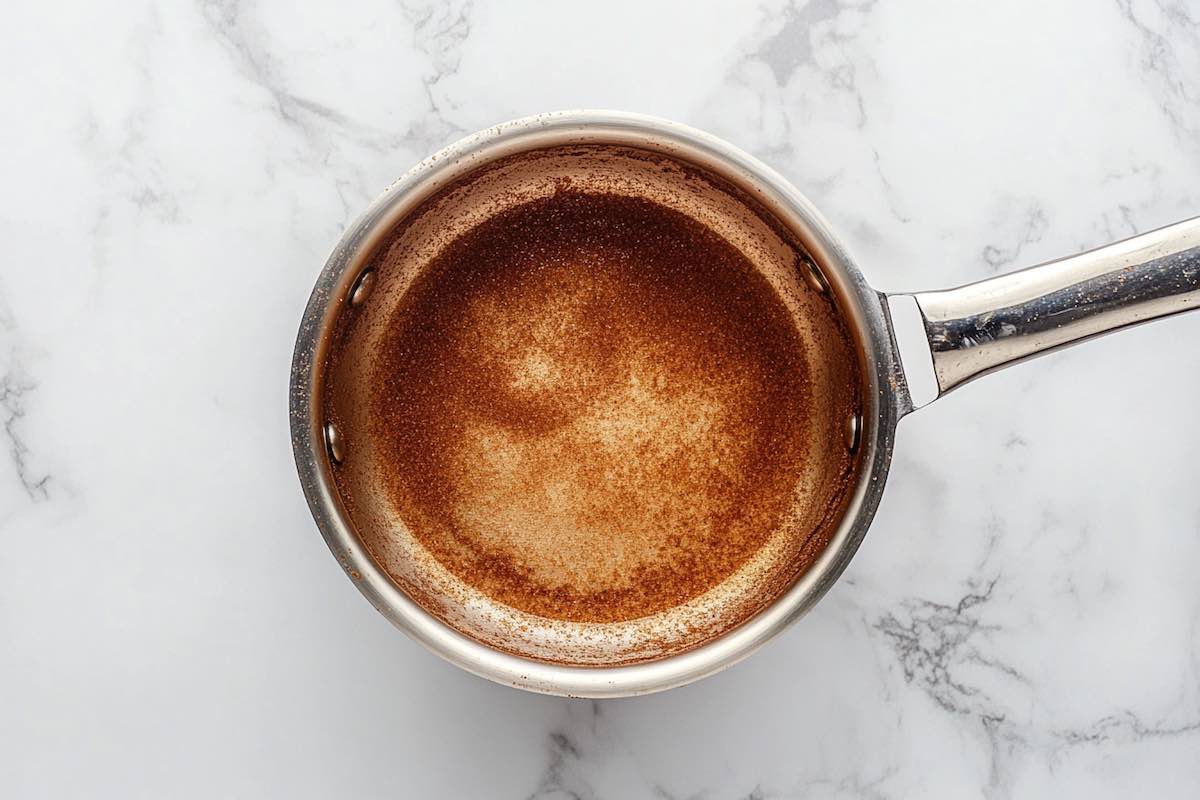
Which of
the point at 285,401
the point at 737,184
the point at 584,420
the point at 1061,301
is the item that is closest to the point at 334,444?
the point at 285,401

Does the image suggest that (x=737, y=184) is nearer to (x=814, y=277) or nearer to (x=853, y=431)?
(x=814, y=277)

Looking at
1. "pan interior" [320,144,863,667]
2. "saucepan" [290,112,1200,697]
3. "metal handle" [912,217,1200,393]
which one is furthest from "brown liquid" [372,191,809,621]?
"metal handle" [912,217,1200,393]

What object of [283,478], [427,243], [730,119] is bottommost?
[283,478]

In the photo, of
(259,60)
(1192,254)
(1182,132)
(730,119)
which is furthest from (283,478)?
(1182,132)

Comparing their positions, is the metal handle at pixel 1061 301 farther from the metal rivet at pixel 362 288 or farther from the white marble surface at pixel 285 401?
the metal rivet at pixel 362 288

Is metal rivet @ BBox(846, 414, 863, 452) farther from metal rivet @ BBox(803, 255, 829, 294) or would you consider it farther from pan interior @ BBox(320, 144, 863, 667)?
metal rivet @ BBox(803, 255, 829, 294)

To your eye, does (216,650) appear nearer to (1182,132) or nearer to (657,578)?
(657,578)
